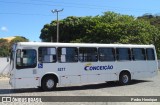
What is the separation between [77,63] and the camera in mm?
19516

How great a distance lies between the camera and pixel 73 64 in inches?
763

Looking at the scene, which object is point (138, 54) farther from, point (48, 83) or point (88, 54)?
point (48, 83)

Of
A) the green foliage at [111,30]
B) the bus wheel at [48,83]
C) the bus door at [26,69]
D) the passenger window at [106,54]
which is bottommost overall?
the bus wheel at [48,83]

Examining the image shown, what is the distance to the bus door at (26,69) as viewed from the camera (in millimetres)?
17531

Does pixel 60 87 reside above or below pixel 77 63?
below

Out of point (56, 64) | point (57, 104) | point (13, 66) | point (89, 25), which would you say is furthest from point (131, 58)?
point (89, 25)

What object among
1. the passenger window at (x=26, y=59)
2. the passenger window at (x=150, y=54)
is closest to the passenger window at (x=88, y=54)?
the passenger window at (x=26, y=59)

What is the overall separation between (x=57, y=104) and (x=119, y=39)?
124 feet

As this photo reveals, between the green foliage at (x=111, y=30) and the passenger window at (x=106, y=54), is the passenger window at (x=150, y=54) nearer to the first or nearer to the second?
the passenger window at (x=106, y=54)

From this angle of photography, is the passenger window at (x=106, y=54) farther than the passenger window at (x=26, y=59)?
Yes

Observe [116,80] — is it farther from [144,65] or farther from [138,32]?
[138,32]

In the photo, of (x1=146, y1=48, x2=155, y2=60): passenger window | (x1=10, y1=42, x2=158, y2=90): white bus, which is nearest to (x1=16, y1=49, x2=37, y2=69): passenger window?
(x1=10, y1=42, x2=158, y2=90): white bus

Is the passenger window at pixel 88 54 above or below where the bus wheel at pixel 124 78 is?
→ above

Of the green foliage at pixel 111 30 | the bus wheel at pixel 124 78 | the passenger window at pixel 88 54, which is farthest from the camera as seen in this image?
the green foliage at pixel 111 30
